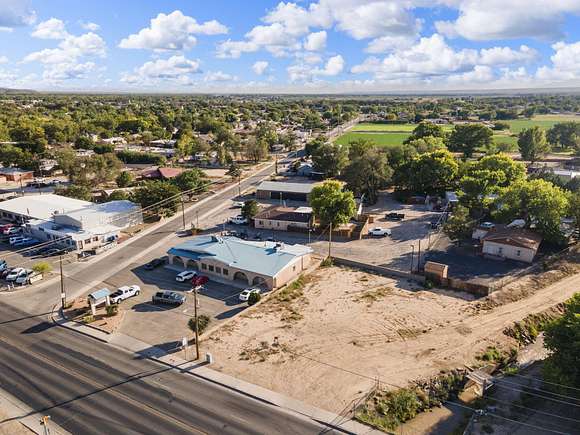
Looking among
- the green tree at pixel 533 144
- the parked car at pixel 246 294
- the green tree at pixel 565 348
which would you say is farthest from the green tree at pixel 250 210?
the green tree at pixel 533 144

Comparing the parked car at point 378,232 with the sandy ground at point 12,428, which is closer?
the sandy ground at point 12,428

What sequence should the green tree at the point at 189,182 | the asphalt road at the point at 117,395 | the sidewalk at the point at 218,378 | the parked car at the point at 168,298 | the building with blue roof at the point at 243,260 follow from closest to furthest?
the asphalt road at the point at 117,395, the sidewalk at the point at 218,378, the parked car at the point at 168,298, the building with blue roof at the point at 243,260, the green tree at the point at 189,182

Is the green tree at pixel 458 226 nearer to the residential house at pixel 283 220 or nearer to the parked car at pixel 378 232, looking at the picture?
the parked car at pixel 378 232

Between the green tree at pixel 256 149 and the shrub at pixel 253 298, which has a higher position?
the green tree at pixel 256 149

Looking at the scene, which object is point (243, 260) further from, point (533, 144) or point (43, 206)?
point (533, 144)

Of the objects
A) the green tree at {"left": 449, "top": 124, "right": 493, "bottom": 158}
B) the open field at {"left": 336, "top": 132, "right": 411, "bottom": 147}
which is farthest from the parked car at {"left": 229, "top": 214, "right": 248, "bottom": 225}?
the open field at {"left": 336, "top": 132, "right": 411, "bottom": 147}

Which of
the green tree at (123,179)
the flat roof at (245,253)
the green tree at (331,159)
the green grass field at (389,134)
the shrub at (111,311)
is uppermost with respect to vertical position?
the green grass field at (389,134)

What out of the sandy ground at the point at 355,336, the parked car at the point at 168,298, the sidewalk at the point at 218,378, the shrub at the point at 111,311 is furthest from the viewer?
the parked car at the point at 168,298

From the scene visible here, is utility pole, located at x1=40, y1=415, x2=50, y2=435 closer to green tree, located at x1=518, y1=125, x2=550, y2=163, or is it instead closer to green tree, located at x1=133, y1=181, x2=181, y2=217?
green tree, located at x1=133, y1=181, x2=181, y2=217
